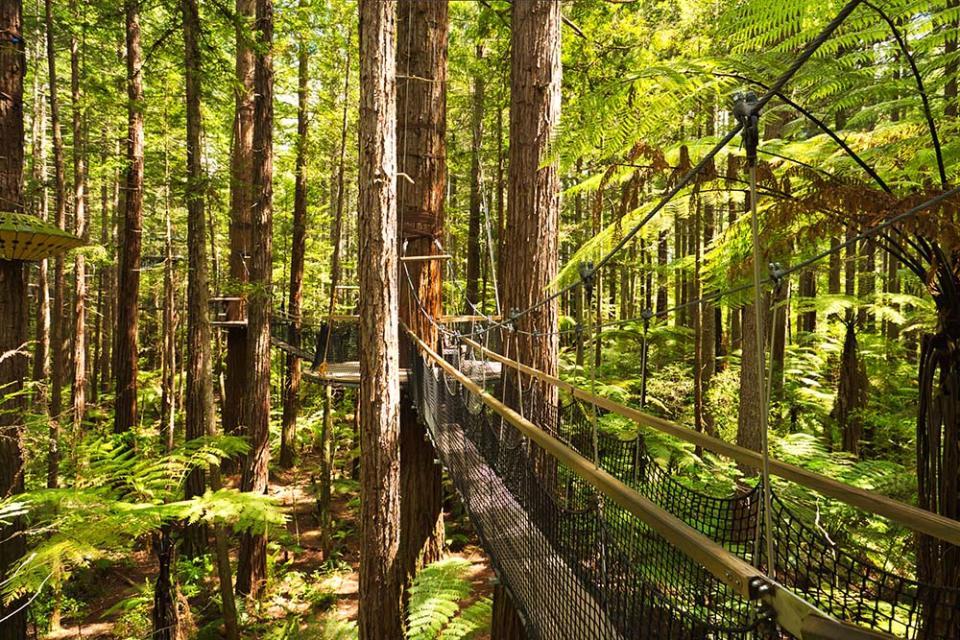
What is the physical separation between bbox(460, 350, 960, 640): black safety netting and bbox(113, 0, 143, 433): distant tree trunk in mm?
5930

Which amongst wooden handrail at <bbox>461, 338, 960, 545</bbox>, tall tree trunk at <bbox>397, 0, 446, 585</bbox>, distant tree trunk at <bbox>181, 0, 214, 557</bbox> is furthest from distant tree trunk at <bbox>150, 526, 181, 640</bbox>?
wooden handrail at <bbox>461, 338, 960, 545</bbox>

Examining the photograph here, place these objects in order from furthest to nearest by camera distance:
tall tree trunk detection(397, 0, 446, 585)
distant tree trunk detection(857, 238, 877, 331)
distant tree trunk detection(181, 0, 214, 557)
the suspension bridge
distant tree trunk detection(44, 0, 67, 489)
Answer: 1. distant tree trunk detection(44, 0, 67, 489)
2. distant tree trunk detection(857, 238, 877, 331)
3. tall tree trunk detection(397, 0, 446, 585)
4. distant tree trunk detection(181, 0, 214, 557)
5. the suspension bridge

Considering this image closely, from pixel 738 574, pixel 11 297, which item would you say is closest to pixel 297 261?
pixel 11 297

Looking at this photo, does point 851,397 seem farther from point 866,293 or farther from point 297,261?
point 297,261

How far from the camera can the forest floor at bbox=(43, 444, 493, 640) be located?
5117 millimetres

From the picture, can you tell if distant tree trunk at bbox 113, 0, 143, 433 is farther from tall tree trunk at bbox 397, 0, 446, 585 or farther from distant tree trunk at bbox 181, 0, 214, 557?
tall tree trunk at bbox 397, 0, 446, 585

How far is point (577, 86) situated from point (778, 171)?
3138 millimetres

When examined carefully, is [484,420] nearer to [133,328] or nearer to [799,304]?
[799,304]

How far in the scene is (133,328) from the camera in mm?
7074

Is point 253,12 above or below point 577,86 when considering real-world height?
above

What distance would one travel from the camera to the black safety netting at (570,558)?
4.09 ft

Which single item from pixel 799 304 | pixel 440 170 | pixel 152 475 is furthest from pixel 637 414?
pixel 799 304

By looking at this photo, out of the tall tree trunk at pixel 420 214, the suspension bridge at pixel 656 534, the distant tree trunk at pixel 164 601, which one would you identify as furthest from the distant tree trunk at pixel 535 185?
the distant tree trunk at pixel 164 601

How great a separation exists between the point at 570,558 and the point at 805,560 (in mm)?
1549
